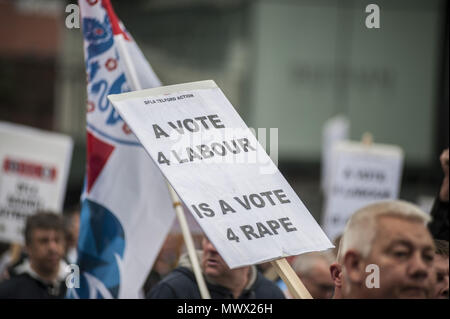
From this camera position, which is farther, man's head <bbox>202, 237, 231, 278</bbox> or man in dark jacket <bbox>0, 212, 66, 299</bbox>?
man in dark jacket <bbox>0, 212, 66, 299</bbox>

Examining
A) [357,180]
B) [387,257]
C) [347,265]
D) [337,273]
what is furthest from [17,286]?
[357,180]

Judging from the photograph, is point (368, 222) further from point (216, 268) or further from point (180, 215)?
point (180, 215)

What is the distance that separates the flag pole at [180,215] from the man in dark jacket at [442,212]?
3.62 ft

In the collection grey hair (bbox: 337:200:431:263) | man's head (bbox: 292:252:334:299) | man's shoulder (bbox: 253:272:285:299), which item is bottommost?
man's head (bbox: 292:252:334:299)

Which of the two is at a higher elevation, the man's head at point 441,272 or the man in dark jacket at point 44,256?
the man's head at point 441,272

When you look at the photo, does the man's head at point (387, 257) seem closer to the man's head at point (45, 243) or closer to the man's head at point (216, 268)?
the man's head at point (216, 268)

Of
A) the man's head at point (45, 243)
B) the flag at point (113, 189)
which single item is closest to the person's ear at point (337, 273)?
the flag at point (113, 189)

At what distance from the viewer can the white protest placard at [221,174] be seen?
9.89ft

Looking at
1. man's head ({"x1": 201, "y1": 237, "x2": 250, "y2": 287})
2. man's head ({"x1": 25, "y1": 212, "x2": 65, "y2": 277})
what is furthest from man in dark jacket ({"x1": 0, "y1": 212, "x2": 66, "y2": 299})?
man's head ({"x1": 201, "y1": 237, "x2": 250, "y2": 287})

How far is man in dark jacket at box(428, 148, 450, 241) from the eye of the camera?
424 centimetres

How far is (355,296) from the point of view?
2873 mm

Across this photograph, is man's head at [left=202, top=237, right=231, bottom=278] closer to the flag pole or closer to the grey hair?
the flag pole

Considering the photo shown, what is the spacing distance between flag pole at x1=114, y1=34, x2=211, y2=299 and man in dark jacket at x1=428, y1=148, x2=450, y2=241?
110cm
